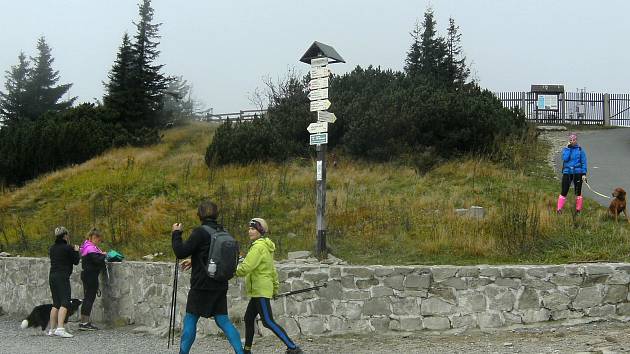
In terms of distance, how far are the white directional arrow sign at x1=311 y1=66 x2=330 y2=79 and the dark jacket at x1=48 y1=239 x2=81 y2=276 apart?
4.47 meters

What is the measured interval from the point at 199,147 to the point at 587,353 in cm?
2230

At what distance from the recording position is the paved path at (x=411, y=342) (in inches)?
259

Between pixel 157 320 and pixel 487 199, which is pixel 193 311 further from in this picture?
pixel 487 199

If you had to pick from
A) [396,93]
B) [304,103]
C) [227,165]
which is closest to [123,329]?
[227,165]

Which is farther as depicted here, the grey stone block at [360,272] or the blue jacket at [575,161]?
the blue jacket at [575,161]

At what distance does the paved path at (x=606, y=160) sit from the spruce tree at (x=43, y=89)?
34944mm

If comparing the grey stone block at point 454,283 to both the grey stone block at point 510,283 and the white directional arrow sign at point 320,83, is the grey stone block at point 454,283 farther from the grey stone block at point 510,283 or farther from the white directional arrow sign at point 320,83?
the white directional arrow sign at point 320,83

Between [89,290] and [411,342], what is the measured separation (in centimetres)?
514

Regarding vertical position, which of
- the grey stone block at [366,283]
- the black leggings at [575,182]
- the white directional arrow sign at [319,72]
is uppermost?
the white directional arrow sign at [319,72]

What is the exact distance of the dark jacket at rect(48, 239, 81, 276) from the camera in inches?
354

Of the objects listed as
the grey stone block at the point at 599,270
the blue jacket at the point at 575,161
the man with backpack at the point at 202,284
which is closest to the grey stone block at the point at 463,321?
the grey stone block at the point at 599,270

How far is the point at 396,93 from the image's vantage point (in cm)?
1970

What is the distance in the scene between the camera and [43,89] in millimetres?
46000

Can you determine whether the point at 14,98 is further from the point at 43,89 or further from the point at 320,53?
the point at 320,53
